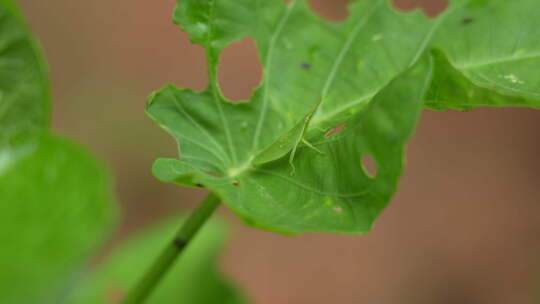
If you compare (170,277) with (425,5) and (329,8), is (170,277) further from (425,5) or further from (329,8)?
(425,5)

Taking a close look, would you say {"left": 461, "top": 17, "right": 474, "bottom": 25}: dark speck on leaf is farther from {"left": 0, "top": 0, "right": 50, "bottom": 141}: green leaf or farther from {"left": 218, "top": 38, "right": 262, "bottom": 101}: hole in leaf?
{"left": 218, "top": 38, "right": 262, "bottom": 101}: hole in leaf

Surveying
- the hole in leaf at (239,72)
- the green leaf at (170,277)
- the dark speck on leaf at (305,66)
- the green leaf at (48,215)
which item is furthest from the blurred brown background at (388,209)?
the dark speck on leaf at (305,66)

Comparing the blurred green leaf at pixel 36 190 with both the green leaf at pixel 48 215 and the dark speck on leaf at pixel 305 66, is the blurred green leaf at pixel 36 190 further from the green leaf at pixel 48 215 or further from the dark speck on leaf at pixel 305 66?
the dark speck on leaf at pixel 305 66

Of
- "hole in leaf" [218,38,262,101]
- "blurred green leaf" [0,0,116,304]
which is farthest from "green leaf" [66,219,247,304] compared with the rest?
"hole in leaf" [218,38,262,101]

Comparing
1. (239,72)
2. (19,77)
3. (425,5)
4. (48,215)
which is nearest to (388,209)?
(239,72)

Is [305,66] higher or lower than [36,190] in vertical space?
higher
